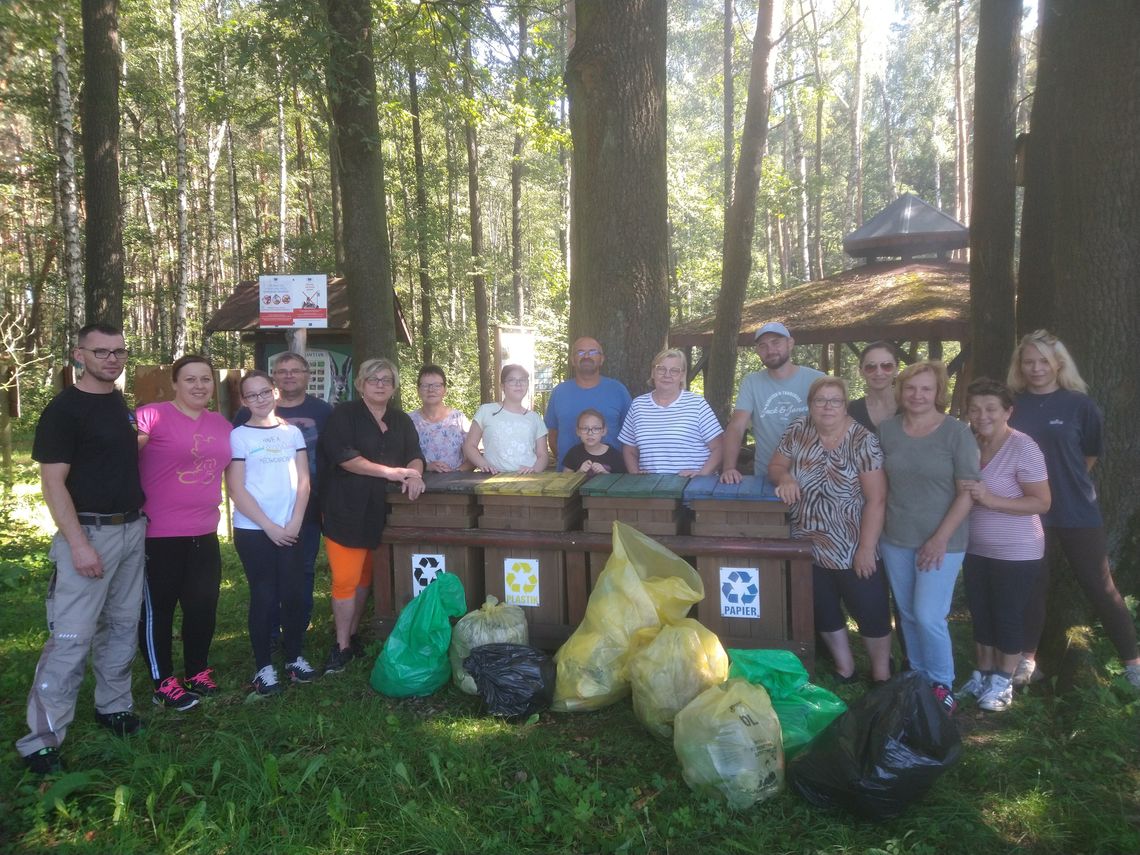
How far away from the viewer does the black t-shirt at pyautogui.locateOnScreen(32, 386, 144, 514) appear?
3111 millimetres

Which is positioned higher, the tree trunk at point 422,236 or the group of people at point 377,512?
the tree trunk at point 422,236

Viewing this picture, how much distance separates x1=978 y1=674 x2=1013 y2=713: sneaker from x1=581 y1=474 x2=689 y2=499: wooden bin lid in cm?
177

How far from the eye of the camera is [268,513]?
3854 millimetres

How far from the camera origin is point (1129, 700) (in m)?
3.58

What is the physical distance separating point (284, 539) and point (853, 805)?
2877mm

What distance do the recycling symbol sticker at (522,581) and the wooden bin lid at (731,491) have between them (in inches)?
37.0

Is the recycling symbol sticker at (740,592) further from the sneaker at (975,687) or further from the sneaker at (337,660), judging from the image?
the sneaker at (337,660)

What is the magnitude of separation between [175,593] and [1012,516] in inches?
165

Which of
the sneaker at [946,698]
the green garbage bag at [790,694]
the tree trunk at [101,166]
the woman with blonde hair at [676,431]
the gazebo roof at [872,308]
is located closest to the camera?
the green garbage bag at [790,694]

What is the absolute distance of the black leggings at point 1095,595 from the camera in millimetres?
3741

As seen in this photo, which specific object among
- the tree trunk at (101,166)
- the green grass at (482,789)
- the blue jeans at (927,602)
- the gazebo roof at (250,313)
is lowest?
the green grass at (482,789)

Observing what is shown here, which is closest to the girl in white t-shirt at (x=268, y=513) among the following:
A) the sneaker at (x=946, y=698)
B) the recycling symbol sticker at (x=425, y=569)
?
the recycling symbol sticker at (x=425, y=569)

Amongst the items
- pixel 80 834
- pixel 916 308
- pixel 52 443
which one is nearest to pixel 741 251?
pixel 916 308

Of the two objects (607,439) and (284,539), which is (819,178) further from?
(284,539)
